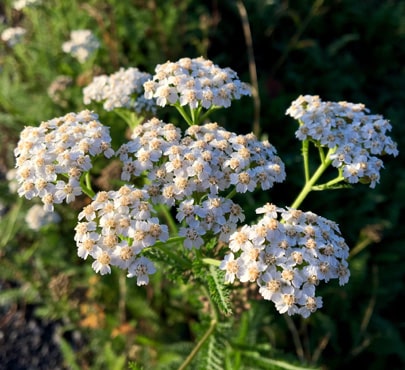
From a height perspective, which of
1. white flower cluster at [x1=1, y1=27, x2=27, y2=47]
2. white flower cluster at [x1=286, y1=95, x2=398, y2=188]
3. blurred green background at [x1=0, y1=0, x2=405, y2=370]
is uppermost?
white flower cluster at [x1=286, y1=95, x2=398, y2=188]

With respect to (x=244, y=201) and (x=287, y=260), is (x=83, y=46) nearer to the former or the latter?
(x=244, y=201)

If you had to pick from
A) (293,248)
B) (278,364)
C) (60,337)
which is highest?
(293,248)

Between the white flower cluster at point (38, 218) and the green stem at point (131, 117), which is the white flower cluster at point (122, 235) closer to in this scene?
the green stem at point (131, 117)

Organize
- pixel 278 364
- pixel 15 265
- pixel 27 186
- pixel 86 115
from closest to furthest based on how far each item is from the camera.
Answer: pixel 27 186 → pixel 86 115 → pixel 278 364 → pixel 15 265

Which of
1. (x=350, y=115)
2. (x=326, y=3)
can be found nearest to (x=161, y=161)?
(x=350, y=115)

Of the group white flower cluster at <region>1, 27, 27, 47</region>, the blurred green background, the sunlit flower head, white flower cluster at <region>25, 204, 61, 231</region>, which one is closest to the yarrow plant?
the blurred green background

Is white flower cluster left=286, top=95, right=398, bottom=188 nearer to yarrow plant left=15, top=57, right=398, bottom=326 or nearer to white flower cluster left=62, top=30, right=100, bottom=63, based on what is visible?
yarrow plant left=15, top=57, right=398, bottom=326

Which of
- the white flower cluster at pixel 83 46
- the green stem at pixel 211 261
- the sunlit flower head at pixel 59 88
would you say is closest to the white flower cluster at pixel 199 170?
the green stem at pixel 211 261

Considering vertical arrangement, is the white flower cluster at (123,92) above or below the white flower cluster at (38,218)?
above

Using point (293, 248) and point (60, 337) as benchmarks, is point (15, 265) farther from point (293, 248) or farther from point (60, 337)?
point (293, 248)
